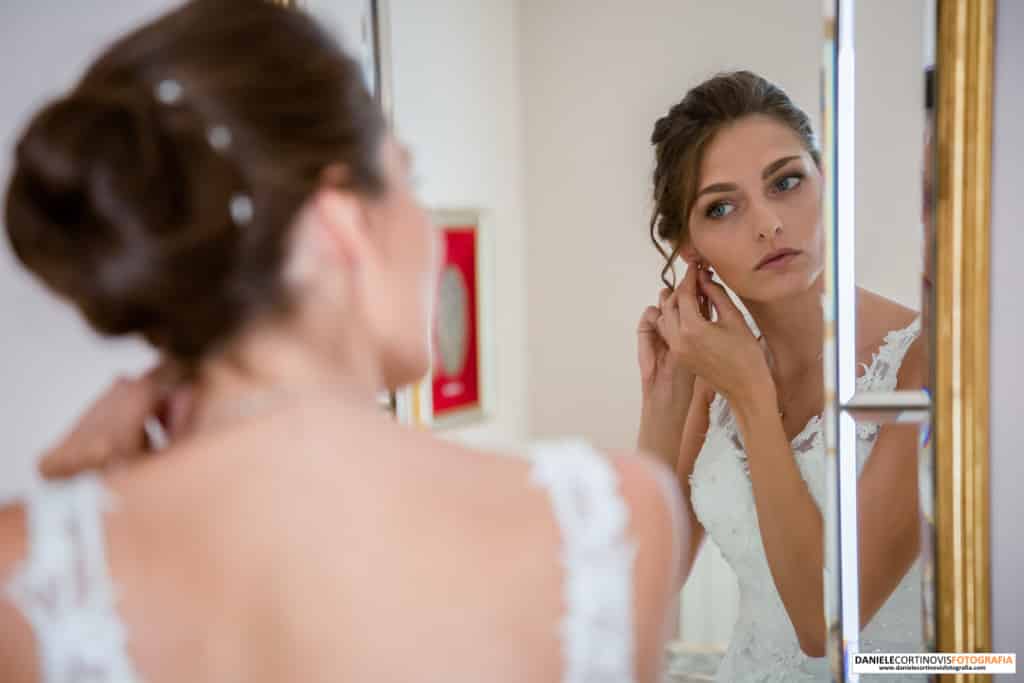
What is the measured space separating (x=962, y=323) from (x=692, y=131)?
40cm

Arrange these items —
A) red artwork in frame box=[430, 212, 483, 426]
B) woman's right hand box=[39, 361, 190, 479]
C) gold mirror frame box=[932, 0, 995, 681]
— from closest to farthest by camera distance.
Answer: woman's right hand box=[39, 361, 190, 479] → gold mirror frame box=[932, 0, 995, 681] → red artwork in frame box=[430, 212, 483, 426]

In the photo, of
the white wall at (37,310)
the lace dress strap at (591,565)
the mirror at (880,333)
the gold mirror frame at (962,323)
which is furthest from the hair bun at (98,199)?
the gold mirror frame at (962,323)

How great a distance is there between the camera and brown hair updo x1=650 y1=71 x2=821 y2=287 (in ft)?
3.72

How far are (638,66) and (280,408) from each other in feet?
2.29

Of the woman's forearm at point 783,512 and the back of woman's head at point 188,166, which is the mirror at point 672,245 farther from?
the back of woman's head at point 188,166

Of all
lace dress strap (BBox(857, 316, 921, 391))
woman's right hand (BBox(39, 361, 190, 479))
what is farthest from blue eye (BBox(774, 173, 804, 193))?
woman's right hand (BBox(39, 361, 190, 479))

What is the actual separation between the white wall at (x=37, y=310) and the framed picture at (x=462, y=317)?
18.2 inches

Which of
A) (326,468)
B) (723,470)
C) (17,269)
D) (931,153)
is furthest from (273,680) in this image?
(931,153)

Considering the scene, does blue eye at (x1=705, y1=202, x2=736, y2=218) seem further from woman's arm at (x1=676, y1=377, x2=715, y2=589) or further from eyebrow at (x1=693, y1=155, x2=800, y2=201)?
woman's arm at (x1=676, y1=377, x2=715, y2=589)

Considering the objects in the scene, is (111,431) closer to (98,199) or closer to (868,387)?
(98,199)

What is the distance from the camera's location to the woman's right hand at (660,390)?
46.9 inches

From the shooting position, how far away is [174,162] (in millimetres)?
688

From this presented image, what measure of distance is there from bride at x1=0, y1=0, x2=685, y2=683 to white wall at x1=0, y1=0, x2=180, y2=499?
525 millimetres

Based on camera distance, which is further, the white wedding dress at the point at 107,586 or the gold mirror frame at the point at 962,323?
the gold mirror frame at the point at 962,323
